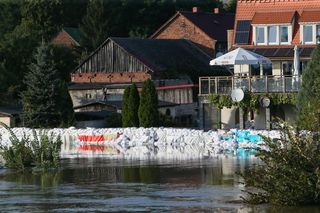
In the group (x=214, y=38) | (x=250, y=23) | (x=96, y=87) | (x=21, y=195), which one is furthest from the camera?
(x=214, y=38)

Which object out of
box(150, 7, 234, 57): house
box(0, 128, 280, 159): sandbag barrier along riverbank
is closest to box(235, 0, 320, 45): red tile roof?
box(0, 128, 280, 159): sandbag barrier along riverbank

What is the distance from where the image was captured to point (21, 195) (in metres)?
29.1

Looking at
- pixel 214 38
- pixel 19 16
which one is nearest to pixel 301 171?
pixel 214 38

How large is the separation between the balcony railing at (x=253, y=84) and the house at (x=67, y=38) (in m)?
47.8

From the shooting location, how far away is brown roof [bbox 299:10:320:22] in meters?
60.6

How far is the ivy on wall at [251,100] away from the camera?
5125 centimetres

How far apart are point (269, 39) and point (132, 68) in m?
17.3

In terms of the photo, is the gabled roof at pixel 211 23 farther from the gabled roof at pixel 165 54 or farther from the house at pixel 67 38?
the house at pixel 67 38

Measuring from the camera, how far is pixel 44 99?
58969 millimetres

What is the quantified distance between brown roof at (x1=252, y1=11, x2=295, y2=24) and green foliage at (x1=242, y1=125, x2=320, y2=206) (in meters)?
36.4

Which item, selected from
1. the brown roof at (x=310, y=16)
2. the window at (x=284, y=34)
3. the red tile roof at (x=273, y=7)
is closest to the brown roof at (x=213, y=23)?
the red tile roof at (x=273, y=7)

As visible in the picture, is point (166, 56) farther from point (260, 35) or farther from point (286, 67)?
point (286, 67)

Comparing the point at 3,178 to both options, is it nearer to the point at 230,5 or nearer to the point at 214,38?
the point at 214,38

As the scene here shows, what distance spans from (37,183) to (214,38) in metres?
54.6
